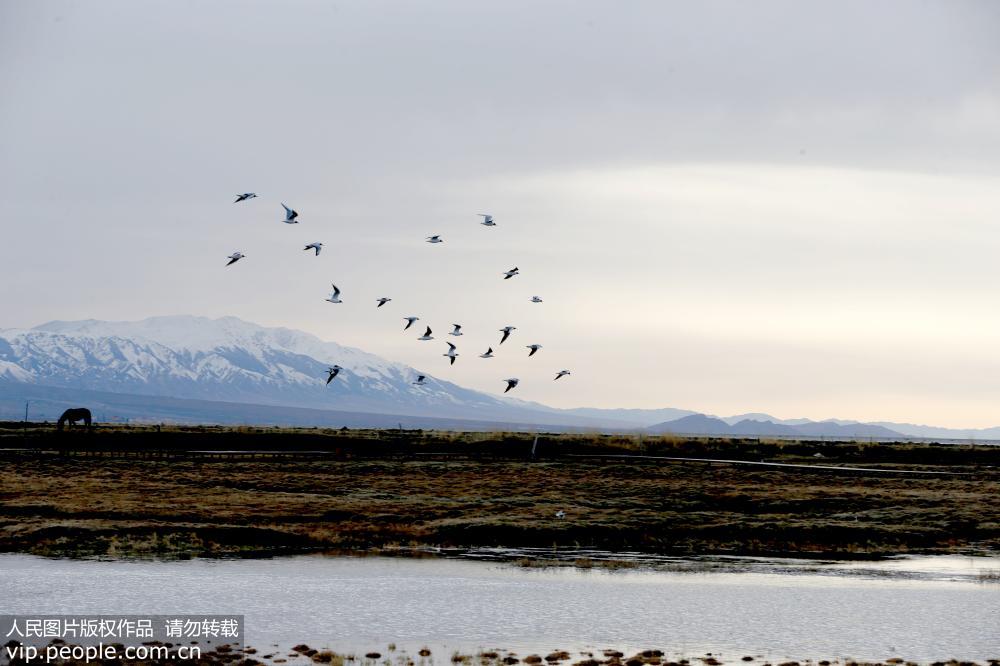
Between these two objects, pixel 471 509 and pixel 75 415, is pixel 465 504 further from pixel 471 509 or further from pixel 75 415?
pixel 75 415

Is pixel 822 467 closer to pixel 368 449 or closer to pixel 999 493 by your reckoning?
pixel 999 493

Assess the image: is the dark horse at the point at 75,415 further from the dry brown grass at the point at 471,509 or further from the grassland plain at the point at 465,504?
the dry brown grass at the point at 471,509

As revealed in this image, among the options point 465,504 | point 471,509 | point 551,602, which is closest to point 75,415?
point 465,504

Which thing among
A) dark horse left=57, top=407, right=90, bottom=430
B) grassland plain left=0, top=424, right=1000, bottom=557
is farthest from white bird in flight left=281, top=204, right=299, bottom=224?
dark horse left=57, top=407, right=90, bottom=430

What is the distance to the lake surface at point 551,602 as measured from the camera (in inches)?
1235

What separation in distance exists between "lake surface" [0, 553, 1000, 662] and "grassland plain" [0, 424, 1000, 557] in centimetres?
536

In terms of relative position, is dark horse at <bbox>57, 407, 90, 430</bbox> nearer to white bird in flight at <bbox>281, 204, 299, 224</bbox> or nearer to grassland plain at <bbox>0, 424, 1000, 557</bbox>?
grassland plain at <bbox>0, 424, 1000, 557</bbox>

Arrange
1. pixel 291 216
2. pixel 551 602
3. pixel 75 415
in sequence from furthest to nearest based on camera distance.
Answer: pixel 75 415 < pixel 291 216 < pixel 551 602

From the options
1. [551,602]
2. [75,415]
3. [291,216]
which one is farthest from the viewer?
[75,415]

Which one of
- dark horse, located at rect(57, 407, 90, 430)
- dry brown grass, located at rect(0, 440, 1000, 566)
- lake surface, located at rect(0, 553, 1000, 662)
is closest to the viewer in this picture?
lake surface, located at rect(0, 553, 1000, 662)

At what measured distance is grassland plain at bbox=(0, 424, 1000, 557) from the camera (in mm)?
52531

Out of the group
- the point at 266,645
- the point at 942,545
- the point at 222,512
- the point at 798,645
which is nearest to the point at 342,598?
the point at 266,645

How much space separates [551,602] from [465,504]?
26.2 m

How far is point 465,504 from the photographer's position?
63.2 m
